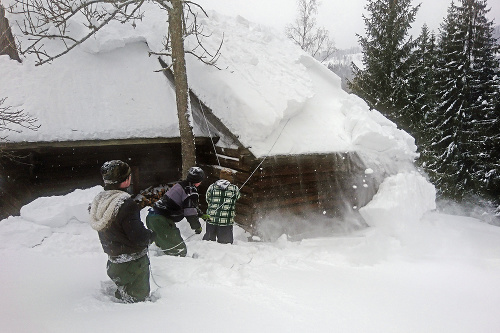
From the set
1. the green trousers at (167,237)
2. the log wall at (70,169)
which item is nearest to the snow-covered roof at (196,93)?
the log wall at (70,169)

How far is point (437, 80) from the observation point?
18.3 m

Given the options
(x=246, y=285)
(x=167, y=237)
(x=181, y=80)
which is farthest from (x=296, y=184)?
(x=246, y=285)

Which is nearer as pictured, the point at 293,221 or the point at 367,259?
the point at 367,259

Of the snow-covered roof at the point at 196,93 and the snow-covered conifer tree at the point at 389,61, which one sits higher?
the snow-covered conifer tree at the point at 389,61

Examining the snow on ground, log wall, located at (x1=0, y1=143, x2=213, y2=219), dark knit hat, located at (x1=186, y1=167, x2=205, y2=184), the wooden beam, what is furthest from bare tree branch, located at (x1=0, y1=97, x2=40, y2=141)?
dark knit hat, located at (x1=186, y1=167, x2=205, y2=184)

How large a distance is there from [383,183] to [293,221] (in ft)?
8.73

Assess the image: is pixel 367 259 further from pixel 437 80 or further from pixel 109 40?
pixel 437 80

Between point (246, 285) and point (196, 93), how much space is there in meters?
5.56

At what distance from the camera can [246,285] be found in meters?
3.84

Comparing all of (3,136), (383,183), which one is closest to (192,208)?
(3,136)

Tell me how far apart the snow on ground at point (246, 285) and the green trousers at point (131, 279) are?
0.52 feet

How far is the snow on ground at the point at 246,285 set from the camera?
278 centimetres

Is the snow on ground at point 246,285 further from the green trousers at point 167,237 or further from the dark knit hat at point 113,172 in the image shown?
the dark knit hat at point 113,172

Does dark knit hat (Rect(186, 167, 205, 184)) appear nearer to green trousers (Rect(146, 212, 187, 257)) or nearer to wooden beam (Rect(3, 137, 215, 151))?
green trousers (Rect(146, 212, 187, 257))
